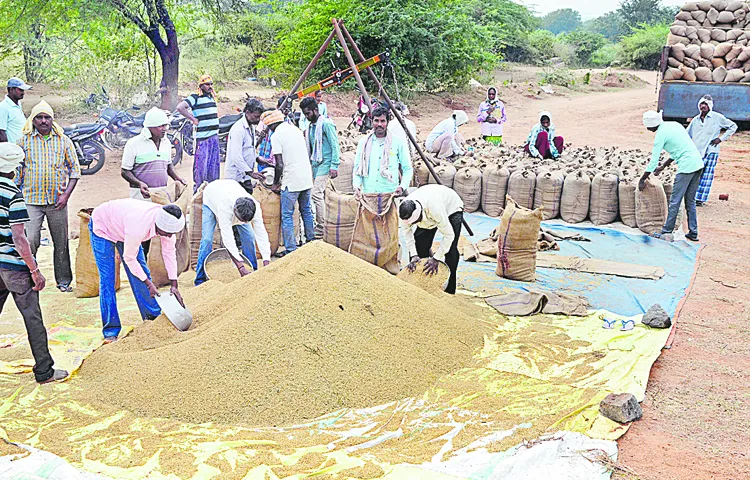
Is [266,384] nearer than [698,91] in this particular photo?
Yes

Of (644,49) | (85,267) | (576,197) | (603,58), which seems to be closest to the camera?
(85,267)

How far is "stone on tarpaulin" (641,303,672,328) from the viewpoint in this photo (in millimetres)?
4426

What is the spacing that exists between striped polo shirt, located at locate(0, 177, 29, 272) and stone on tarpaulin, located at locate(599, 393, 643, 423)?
2.84 m

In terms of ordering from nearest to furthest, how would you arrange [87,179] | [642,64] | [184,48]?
1. [87,179]
2. [184,48]
3. [642,64]

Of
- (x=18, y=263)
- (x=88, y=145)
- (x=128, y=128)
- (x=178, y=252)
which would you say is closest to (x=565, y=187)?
(x=178, y=252)

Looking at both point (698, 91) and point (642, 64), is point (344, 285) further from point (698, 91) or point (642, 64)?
point (642, 64)

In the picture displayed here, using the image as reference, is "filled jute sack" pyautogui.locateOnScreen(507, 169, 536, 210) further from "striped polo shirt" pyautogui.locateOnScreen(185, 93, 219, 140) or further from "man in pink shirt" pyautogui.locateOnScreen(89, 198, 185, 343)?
"man in pink shirt" pyautogui.locateOnScreen(89, 198, 185, 343)

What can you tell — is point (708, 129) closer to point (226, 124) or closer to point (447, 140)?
point (447, 140)

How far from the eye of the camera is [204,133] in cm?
650

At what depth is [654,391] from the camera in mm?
3680

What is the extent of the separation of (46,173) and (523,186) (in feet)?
14.4

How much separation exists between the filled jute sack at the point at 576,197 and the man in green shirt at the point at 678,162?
555mm

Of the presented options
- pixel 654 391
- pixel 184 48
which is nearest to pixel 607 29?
pixel 184 48

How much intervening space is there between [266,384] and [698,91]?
1007 centimetres
